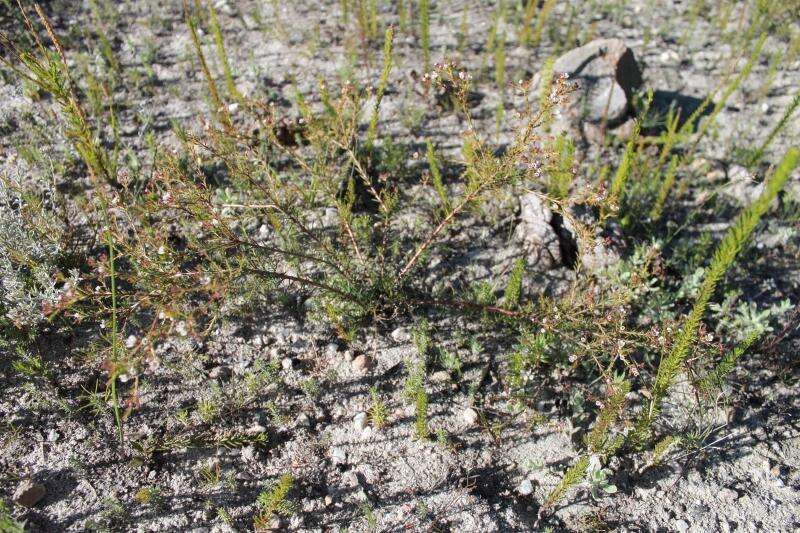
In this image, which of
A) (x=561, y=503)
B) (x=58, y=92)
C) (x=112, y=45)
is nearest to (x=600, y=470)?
(x=561, y=503)

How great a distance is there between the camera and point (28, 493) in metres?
3.18

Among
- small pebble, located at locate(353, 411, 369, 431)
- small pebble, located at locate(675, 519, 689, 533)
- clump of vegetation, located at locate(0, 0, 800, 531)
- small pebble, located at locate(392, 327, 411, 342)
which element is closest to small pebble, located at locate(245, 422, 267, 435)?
clump of vegetation, located at locate(0, 0, 800, 531)

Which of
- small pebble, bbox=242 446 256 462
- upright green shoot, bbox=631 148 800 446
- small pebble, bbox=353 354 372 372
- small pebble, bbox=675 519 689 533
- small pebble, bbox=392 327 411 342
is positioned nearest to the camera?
upright green shoot, bbox=631 148 800 446

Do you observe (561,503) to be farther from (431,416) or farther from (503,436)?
(431,416)

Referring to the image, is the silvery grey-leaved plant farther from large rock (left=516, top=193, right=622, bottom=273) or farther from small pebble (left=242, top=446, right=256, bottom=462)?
large rock (left=516, top=193, right=622, bottom=273)

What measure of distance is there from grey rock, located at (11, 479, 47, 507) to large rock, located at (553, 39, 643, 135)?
16.9 ft

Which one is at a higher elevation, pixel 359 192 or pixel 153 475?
pixel 359 192

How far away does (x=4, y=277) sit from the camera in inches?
152

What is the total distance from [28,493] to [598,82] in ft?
19.0

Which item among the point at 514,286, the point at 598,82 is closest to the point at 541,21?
the point at 598,82

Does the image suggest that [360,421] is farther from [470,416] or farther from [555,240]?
[555,240]

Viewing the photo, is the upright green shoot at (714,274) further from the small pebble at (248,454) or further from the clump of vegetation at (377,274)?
the small pebble at (248,454)

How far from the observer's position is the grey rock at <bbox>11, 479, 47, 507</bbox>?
3158 mm

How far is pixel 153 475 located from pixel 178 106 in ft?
12.3
